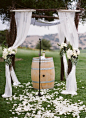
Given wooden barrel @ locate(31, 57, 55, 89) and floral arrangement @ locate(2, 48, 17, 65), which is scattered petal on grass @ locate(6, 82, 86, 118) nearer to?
wooden barrel @ locate(31, 57, 55, 89)

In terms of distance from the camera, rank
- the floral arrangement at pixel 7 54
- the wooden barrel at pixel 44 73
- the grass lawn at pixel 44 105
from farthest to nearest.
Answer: the wooden barrel at pixel 44 73
the floral arrangement at pixel 7 54
the grass lawn at pixel 44 105

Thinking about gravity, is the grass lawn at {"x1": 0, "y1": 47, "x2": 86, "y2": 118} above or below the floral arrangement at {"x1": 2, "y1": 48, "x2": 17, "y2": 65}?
below

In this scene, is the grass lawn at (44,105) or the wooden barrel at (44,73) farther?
the wooden barrel at (44,73)

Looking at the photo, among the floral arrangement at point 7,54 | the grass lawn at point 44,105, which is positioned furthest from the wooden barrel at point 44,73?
the floral arrangement at point 7,54

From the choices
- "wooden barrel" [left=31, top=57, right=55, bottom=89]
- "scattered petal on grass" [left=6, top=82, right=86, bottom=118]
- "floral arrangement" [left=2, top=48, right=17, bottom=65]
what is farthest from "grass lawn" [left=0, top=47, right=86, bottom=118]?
"floral arrangement" [left=2, top=48, right=17, bottom=65]

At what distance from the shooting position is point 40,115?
11.5 ft

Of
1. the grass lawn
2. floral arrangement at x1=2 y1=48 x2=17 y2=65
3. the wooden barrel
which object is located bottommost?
the grass lawn

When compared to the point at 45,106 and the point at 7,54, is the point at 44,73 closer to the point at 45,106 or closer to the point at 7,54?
the point at 7,54

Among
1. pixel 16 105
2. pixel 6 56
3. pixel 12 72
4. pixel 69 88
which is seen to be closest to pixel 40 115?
pixel 16 105

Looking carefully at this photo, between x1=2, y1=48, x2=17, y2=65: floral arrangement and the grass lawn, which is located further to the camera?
x1=2, y1=48, x2=17, y2=65: floral arrangement

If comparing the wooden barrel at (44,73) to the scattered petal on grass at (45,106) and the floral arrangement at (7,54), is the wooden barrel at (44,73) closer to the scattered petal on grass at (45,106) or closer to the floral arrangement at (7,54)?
the scattered petal on grass at (45,106)

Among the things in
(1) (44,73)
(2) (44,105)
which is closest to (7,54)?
(1) (44,73)

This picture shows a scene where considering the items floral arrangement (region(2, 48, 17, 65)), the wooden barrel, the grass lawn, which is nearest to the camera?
the grass lawn

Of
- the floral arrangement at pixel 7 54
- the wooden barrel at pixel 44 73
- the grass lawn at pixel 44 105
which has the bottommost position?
the grass lawn at pixel 44 105
